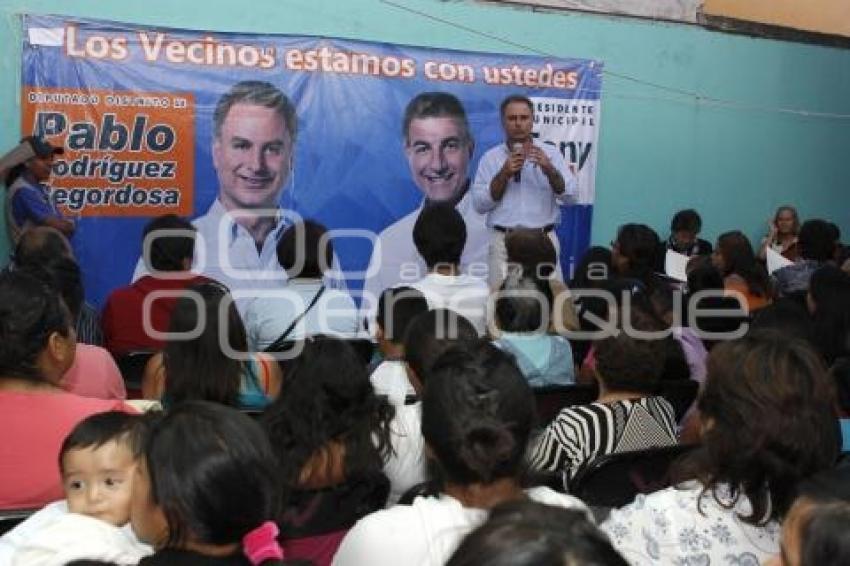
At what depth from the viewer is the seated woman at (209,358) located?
8.33 feet

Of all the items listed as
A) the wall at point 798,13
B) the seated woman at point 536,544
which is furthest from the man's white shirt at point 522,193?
the seated woman at point 536,544

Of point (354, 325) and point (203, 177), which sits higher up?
point (203, 177)

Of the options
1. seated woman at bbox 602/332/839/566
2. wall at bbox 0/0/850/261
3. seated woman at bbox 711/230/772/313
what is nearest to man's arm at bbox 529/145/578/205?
wall at bbox 0/0/850/261

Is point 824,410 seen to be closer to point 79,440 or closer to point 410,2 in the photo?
point 79,440

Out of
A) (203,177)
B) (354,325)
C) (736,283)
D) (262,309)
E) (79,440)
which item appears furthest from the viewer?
(203,177)

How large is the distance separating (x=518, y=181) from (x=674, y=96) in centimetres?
159

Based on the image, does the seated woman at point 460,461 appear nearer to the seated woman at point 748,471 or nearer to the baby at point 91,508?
the seated woman at point 748,471

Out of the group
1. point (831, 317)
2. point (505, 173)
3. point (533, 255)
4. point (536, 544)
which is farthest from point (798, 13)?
point (536, 544)

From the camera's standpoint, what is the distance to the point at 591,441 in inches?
98.6

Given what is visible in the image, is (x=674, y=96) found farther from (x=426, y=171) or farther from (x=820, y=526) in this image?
(x=820, y=526)

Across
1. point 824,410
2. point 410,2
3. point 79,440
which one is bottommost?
point 79,440

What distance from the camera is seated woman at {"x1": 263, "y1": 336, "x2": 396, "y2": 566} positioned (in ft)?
6.65

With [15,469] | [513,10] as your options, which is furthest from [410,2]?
[15,469]

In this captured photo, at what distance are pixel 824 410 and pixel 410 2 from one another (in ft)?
15.8
